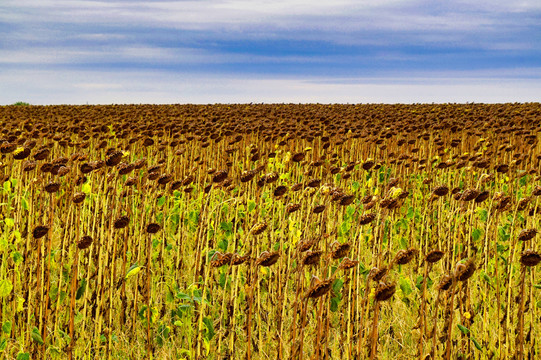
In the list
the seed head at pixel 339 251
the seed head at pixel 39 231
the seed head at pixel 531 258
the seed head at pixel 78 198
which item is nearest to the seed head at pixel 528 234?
the seed head at pixel 531 258

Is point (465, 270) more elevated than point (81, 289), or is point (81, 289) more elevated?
point (465, 270)

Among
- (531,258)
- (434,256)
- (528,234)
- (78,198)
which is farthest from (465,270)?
(78,198)

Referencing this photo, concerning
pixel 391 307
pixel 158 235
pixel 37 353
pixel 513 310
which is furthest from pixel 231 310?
pixel 158 235

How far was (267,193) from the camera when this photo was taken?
21.9 feet

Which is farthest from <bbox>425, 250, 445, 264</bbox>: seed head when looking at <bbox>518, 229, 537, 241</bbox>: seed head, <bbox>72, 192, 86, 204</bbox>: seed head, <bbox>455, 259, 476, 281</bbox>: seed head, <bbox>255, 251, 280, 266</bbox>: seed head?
<bbox>72, 192, 86, 204</bbox>: seed head

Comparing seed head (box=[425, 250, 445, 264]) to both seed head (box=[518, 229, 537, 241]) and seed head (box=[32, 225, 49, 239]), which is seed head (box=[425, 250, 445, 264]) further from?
seed head (box=[32, 225, 49, 239])

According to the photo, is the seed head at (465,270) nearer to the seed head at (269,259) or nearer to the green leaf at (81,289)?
the seed head at (269,259)

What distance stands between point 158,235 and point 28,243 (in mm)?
2000

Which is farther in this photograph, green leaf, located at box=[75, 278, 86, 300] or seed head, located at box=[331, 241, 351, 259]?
green leaf, located at box=[75, 278, 86, 300]

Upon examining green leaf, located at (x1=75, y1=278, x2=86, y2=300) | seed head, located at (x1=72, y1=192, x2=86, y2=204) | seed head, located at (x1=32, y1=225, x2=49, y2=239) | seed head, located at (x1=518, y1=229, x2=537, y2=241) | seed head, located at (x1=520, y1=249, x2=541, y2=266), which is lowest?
green leaf, located at (x1=75, y1=278, x2=86, y2=300)

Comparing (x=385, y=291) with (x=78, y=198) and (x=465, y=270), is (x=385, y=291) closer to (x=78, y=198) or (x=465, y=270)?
(x=465, y=270)

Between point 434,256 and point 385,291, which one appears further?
point 434,256

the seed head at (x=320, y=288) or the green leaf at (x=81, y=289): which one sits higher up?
the seed head at (x=320, y=288)

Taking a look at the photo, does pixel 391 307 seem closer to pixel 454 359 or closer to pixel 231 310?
pixel 454 359
